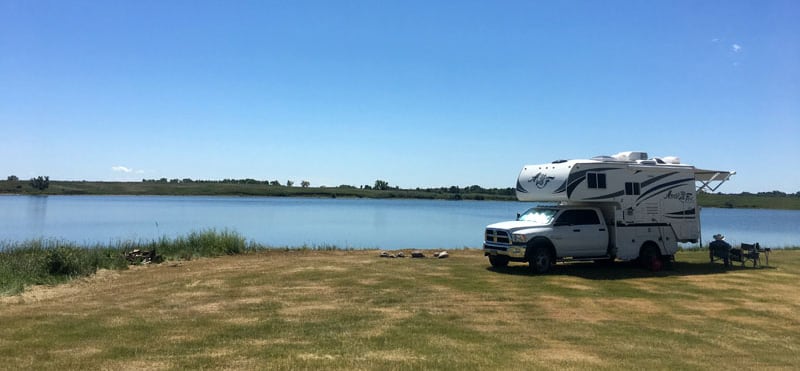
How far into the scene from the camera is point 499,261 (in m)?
15.3

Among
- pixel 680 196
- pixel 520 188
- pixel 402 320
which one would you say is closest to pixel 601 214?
pixel 520 188

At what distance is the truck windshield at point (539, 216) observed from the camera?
15.0 meters

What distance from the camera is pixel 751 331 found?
8.11 m

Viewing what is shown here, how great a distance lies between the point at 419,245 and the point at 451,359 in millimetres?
23909

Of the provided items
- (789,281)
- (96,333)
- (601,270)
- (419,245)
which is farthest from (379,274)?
(419,245)

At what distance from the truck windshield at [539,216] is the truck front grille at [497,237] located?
1.06 m

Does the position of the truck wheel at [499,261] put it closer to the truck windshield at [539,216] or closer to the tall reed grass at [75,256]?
the truck windshield at [539,216]

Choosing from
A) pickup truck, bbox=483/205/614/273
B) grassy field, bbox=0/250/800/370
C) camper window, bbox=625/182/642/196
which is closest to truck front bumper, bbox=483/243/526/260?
pickup truck, bbox=483/205/614/273

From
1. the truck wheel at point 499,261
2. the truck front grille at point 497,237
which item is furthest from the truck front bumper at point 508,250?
the truck wheel at point 499,261

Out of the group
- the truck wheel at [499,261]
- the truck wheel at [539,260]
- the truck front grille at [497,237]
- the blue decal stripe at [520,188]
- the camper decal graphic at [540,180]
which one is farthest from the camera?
the blue decal stripe at [520,188]

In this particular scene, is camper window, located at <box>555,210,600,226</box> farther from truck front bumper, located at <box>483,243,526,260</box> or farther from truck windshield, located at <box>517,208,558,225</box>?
truck front bumper, located at <box>483,243,526,260</box>

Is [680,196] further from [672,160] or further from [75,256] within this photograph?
[75,256]

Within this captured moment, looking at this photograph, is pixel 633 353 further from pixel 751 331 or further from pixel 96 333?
pixel 96 333

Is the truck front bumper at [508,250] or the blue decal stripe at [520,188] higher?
the blue decal stripe at [520,188]
